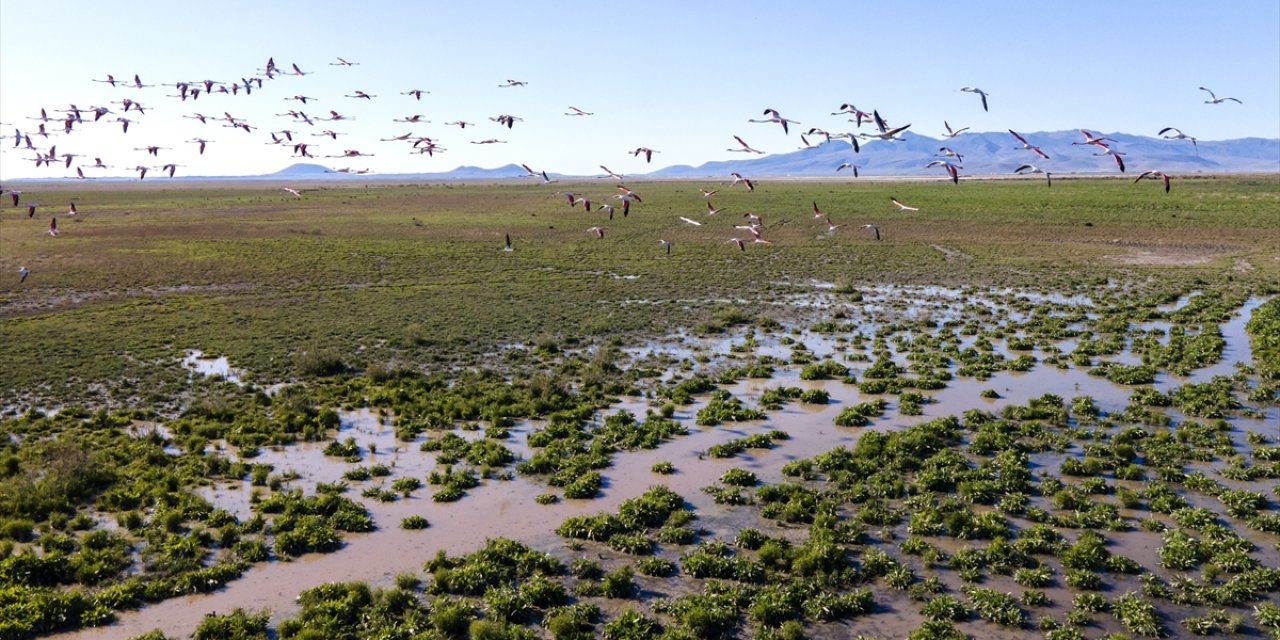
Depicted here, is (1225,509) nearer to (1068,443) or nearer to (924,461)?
(1068,443)

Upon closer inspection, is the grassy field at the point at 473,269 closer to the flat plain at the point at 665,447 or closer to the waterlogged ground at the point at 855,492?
the flat plain at the point at 665,447

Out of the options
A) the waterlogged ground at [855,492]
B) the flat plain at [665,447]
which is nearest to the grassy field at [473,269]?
the flat plain at [665,447]

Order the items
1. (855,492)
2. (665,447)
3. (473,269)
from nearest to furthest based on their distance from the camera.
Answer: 1. (855,492)
2. (665,447)
3. (473,269)

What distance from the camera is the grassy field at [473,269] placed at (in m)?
32.2

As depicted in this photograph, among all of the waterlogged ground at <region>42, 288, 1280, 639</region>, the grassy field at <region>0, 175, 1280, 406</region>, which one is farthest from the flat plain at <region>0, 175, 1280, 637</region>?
the grassy field at <region>0, 175, 1280, 406</region>

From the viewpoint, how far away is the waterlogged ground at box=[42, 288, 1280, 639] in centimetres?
1320

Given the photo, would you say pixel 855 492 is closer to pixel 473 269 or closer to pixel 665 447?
pixel 665 447

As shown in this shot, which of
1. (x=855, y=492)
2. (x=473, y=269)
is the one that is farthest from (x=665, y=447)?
(x=473, y=269)

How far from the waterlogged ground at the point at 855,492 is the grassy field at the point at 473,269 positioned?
3951mm

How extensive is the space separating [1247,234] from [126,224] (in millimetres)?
101654

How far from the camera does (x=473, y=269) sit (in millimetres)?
53625

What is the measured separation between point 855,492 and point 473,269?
40.0 meters

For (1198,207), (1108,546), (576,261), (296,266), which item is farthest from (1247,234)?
(296,266)

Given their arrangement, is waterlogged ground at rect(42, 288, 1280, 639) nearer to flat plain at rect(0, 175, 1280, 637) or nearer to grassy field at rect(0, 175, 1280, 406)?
flat plain at rect(0, 175, 1280, 637)
